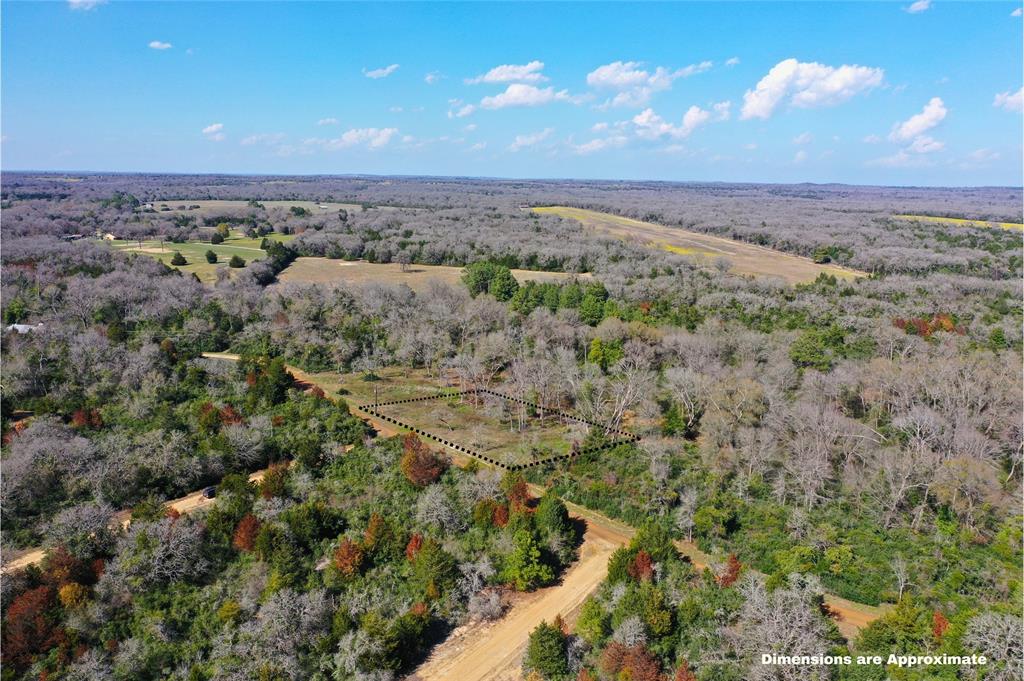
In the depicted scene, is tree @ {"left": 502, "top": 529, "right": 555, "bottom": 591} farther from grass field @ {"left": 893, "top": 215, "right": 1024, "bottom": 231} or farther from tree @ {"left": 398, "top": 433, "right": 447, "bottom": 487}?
grass field @ {"left": 893, "top": 215, "right": 1024, "bottom": 231}

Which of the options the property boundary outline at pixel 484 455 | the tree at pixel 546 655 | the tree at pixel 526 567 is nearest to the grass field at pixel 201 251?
the property boundary outline at pixel 484 455

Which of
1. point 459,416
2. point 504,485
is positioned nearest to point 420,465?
point 504,485

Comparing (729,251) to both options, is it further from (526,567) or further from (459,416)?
(526,567)

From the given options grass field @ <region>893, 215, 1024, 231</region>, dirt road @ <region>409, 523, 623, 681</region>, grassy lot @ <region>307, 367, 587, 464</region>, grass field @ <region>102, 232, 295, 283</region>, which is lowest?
dirt road @ <region>409, 523, 623, 681</region>

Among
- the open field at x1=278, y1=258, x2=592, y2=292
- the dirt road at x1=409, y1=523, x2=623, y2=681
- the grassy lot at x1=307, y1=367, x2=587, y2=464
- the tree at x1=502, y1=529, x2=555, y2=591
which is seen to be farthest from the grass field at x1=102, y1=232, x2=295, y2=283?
the dirt road at x1=409, y1=523, x2=623, y2=681

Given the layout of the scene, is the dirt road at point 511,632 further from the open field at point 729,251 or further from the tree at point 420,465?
the open field at point 729,251
